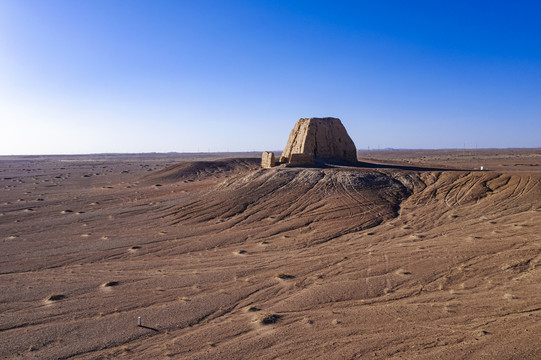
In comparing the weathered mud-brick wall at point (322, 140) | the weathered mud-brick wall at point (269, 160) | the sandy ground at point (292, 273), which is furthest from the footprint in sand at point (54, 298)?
the weathered mud-brick wall at point (322, 140)

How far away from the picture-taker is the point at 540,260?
10.2 m

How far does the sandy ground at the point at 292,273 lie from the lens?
7113 millimetres

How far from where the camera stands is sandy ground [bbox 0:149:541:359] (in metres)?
7.11

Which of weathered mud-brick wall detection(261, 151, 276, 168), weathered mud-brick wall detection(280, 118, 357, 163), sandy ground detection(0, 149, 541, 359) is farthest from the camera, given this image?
weathered mud-brick wall detection(280, 118, 357, 163)

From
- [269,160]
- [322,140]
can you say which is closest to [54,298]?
[269,160]

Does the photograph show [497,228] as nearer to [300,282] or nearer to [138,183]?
[300,282]

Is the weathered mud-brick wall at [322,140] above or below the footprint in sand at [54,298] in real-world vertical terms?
above

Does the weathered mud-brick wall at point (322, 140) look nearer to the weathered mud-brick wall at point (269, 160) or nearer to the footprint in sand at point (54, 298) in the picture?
the weathered mud-brick wall at point (269, 160)

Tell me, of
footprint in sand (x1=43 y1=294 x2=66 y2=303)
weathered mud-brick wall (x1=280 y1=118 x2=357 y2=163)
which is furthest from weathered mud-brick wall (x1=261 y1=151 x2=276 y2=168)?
footprint in sand (x1=43 y1=294 x2=66 y2=303)

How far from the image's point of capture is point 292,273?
10.9 m

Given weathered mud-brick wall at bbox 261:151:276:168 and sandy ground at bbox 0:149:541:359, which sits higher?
weathered mud-brick wall at bbox 261:151:276:168

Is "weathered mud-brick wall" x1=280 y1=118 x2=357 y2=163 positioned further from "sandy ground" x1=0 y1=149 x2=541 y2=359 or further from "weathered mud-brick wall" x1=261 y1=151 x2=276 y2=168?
"sandy ground" x1=0 y1=149 x2=541 y2=359

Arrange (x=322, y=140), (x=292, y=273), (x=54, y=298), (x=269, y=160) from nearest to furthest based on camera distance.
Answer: (x=54, y=298) < (x=292, y=273) < (x=269, y=160) < (x=322, y=140)

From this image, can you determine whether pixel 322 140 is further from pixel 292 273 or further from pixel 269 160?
pixel 292 273
